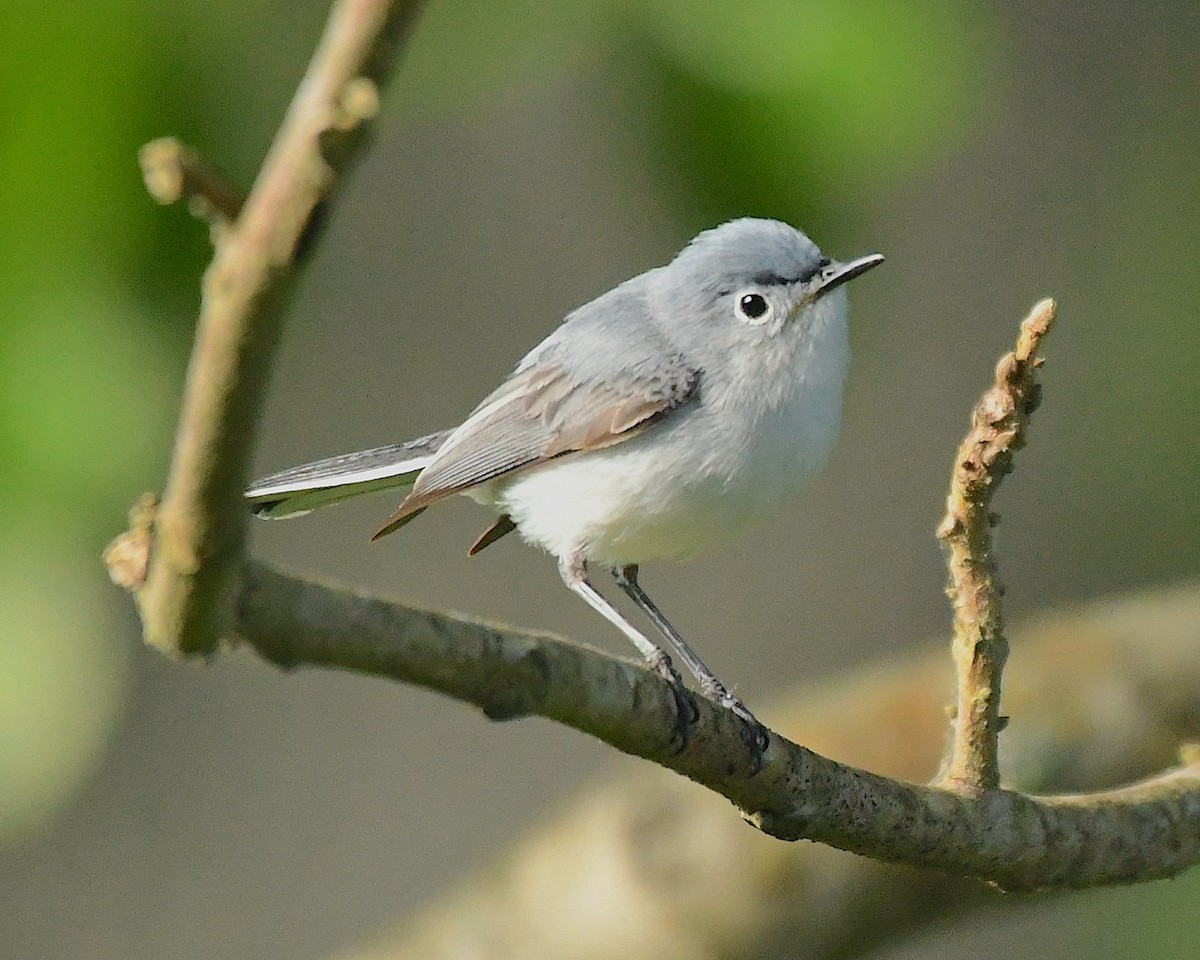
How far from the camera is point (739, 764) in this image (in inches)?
50.1

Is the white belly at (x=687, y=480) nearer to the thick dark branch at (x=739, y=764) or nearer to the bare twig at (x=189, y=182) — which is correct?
the thick dark branch at (x=739, y=764)

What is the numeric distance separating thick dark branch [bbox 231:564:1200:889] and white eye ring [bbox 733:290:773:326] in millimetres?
533

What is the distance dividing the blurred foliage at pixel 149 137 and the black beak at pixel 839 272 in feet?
0.53

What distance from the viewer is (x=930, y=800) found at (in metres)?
1.35

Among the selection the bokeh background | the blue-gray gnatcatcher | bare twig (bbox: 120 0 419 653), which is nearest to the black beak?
the blue-gray gnatcatcher

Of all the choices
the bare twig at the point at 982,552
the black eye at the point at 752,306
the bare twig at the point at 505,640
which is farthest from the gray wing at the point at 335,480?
the bare twig at the point at 982,552

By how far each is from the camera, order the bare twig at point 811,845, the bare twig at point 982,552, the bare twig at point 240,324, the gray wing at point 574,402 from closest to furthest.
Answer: the bare twig at point 240,324 → the bare twig at point 982,552 → the gray wing at point 574,402 → the bare twig at point 811,845

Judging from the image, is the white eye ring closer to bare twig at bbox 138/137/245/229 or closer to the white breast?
the white breast

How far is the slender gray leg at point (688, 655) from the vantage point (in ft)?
4.78

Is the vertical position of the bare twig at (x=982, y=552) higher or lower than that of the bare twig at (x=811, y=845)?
higher

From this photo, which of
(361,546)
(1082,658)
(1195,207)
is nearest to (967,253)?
(1195,207)

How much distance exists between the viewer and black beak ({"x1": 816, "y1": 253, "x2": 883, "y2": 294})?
1513 mm

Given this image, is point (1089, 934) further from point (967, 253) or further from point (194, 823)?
point (194, 823)

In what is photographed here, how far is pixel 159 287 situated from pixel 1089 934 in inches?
110
